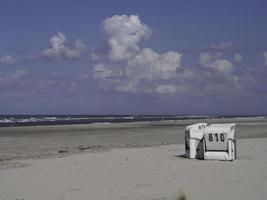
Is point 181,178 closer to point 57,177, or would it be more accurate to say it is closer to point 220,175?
point 220,175

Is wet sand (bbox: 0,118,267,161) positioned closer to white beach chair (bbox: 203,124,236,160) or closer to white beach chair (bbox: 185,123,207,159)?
white beach chair (bbox: 185,123,207,159)

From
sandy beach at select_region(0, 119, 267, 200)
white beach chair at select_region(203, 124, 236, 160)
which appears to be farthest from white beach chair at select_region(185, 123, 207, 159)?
sandy beach at select_region(0, 119, 267, 200)

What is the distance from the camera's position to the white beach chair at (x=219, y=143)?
58.5ft

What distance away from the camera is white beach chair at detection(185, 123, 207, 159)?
61.9 ft

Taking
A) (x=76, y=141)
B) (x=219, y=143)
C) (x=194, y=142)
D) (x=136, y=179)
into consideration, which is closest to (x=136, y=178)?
(x=136, y=179)

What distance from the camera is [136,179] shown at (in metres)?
13.6

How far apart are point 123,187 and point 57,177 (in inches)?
116

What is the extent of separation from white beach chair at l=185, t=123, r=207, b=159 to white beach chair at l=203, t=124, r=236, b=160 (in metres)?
0.37

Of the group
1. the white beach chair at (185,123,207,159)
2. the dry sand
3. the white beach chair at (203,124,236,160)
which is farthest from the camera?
the white beach chair at (185,123,207,159)

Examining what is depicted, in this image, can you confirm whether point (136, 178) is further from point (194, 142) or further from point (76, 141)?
point (76, 141)

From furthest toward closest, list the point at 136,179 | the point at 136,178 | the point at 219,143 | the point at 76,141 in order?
1. the point at 76,141
2. the point at 219,143
3. the point at 136,178
4. the point at 136,179

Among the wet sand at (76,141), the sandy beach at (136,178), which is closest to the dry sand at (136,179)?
the sandy beach at (136,178)

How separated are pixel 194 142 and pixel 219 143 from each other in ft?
3.77

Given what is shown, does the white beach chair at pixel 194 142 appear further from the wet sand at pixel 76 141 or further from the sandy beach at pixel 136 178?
the wet sand at pixel 76 141
